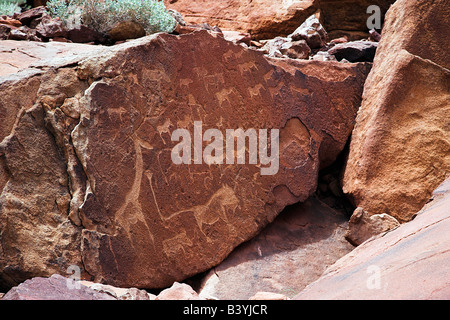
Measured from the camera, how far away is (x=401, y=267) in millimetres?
1925

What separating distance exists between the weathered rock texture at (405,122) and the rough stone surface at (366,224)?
0.79 ft

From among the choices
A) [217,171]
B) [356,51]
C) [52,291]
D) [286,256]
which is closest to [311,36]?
[356,51]

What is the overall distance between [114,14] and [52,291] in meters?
2.94

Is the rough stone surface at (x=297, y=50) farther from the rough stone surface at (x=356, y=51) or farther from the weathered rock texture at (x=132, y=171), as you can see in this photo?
the weathered rock texture at (x=132, y=171)

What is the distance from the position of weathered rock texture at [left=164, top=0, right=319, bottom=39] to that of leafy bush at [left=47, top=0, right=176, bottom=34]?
1.80 meters

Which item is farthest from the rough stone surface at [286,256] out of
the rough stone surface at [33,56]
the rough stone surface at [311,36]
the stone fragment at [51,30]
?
the stone fragment at [51,30]

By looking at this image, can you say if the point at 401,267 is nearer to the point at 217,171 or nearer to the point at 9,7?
the point at 217,171

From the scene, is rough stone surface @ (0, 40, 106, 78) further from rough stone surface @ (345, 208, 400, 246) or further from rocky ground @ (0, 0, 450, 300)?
rough stone surface @ (345, 208, 400, 246)

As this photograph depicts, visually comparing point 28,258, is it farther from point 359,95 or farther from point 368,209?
point 359,95

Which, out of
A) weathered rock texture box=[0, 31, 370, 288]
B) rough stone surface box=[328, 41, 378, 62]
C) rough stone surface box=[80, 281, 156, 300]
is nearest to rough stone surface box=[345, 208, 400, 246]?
weathered rock texture box=[0, 31, 370, 288]

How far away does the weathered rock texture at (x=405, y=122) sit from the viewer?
11.0ft

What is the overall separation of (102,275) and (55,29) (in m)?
2.18

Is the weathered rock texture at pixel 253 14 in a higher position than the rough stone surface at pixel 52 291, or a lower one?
higher

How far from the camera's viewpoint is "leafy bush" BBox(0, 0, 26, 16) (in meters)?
5.27
